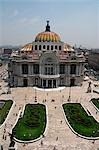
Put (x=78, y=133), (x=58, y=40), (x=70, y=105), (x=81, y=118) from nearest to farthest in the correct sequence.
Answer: (x=78, y=133) < (x=81, y=118) < (x=70, y=105) < (x=58, y=40)

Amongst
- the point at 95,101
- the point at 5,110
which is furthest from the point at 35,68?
the point at 5,110

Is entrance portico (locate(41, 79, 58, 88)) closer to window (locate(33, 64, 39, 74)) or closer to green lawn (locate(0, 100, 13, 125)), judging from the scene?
window (locate(33, 64, 39, 74))

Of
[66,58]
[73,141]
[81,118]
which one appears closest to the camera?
[73,141]

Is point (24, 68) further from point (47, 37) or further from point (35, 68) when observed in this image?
point (47, 37)

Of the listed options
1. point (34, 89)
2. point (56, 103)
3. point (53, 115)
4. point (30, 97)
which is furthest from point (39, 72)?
point (53, 115)

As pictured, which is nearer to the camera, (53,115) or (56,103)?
(53,115)

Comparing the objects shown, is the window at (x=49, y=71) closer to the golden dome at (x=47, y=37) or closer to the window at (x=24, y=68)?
the window at (x=24, y=68)

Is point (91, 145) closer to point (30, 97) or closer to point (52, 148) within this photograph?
point (52, 148)
